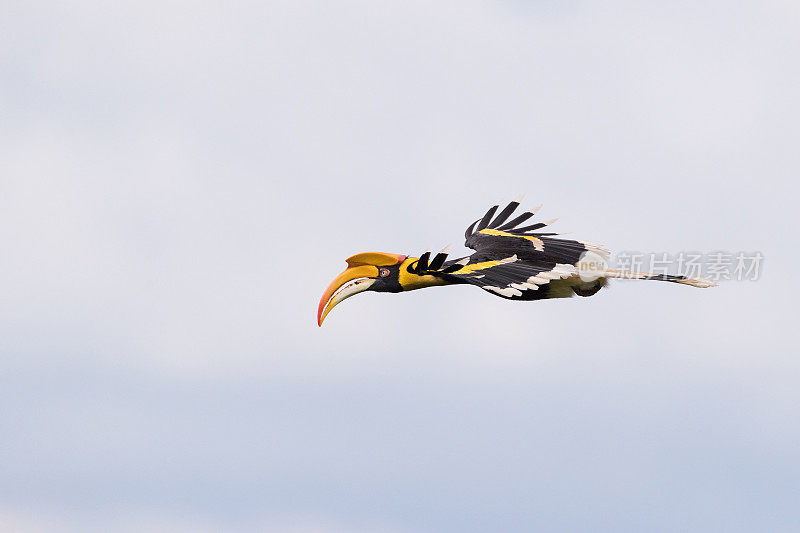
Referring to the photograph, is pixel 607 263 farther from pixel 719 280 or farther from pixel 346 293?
pixel 346 293

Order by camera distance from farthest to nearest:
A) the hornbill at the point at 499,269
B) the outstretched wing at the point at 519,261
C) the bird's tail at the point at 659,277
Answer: the bird's tail at the point at 659,277 → the hornbill at the point at 499,269 → the outstretched wing at the point at 519,261

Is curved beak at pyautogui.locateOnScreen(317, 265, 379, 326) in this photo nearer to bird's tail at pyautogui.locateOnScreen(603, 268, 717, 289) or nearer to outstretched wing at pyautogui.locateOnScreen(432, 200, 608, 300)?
outstretched wing at pyautogui.locateOnScreen(432, 200, 608, 300)

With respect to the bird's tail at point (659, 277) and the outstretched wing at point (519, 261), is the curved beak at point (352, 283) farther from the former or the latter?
the bird's tail at point (659, 277)

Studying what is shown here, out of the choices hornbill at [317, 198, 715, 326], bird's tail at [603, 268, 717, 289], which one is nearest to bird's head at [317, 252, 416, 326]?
hornbill at [317, 198, 715, 326]

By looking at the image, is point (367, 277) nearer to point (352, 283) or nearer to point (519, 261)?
point (352, 283)

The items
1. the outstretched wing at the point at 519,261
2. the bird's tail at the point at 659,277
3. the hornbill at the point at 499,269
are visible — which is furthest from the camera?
the bird's tail at the point at 659,277

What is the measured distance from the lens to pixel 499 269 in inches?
761

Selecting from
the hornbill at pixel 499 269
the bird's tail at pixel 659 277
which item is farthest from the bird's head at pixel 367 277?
the bird's tail at pixel 659 277

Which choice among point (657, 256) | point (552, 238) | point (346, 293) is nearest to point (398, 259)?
point (346, 293)

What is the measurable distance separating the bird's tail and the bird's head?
3.65 m

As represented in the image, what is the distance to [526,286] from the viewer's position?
61.0ft

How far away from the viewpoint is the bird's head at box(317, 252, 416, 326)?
20938 millimetres

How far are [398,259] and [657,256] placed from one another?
4568 millimetres

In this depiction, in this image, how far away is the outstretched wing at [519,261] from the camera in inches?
742
